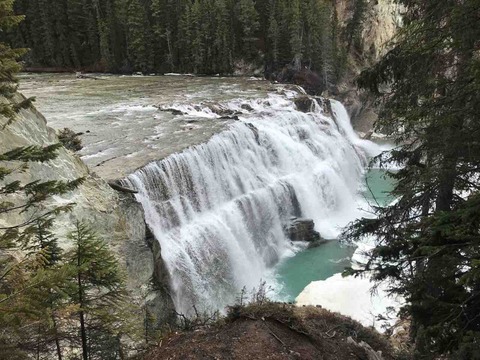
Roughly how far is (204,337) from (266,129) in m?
17.2

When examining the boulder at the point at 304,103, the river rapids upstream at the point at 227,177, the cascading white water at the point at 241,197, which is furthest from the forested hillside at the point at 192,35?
the cascading white water at the point at 241,197

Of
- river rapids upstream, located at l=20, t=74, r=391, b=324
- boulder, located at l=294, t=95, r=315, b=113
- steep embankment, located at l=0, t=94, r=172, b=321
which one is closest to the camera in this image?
steep embankment, located at l=0, t=94, r=172, b=321

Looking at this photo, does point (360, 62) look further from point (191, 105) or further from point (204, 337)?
point (204, 337)

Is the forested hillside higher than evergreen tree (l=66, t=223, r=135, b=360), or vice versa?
the forested hillside

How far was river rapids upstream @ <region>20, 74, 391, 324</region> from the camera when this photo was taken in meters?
14.1

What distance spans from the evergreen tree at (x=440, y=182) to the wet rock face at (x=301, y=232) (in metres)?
10.2

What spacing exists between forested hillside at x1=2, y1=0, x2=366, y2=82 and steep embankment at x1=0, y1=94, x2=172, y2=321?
35.2 meters

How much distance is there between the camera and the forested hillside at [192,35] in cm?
4384

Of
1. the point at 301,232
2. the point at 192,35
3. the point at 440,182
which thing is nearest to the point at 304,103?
the point at 301,232

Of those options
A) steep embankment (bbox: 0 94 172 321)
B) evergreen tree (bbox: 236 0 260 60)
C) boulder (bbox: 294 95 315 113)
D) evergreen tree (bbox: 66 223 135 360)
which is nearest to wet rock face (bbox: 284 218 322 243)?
steep embankment (bbox: 0 94 172 321)

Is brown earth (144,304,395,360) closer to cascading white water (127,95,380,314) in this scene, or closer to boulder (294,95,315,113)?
cascading white water (127,95,380,314)

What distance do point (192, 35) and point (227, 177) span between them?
3536cm

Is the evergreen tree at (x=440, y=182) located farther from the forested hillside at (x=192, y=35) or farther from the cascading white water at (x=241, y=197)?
the forested hillside at (x=192, y=35)

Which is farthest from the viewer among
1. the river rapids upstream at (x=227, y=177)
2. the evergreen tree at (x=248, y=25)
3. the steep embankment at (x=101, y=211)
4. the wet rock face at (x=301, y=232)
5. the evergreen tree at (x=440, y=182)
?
the evergreen tree at (x=248, y=25)
